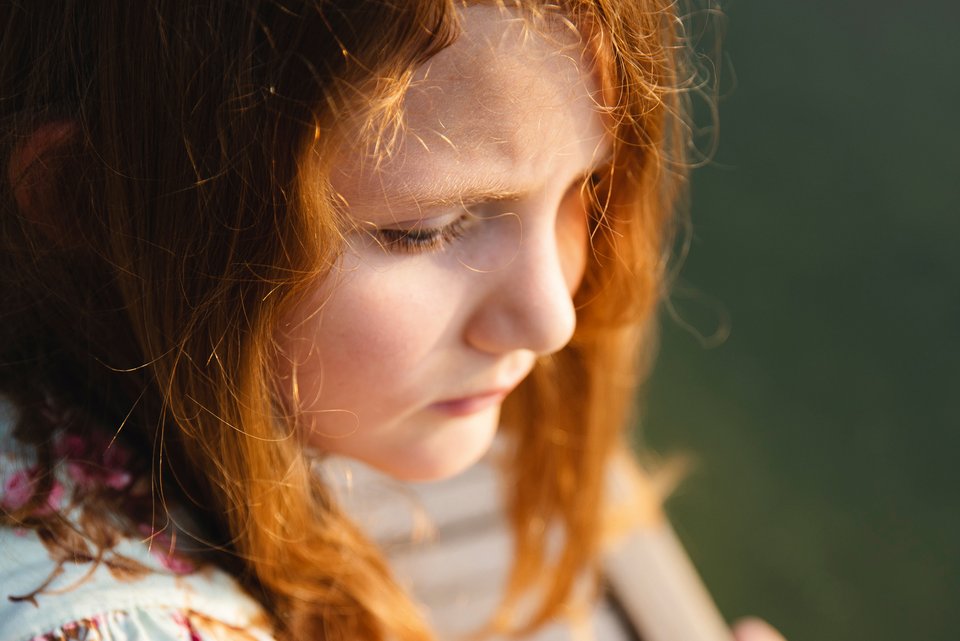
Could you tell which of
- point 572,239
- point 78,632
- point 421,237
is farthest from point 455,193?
point 78,632

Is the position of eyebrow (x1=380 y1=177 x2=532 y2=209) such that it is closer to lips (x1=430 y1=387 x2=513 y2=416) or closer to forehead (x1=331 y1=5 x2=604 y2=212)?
forehead (x1=331 y1=5 x2=604 y2=212)

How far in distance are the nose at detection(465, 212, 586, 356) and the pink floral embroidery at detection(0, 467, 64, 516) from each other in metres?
0.41

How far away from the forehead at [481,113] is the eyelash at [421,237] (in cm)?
5

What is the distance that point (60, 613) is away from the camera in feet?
2.83

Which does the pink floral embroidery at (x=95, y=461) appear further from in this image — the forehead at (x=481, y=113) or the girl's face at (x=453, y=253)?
the forehead at (x=481, y=113)

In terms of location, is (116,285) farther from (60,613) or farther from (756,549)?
(756,549)

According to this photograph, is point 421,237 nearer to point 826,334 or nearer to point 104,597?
point 104,597

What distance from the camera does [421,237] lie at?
2.97 feet

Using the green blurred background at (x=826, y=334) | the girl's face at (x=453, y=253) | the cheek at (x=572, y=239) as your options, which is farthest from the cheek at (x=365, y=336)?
the green blurred background at (x=826, y=334)

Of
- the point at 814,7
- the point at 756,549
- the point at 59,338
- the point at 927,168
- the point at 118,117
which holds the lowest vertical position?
the point at 756,549

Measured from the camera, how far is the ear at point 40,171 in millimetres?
873

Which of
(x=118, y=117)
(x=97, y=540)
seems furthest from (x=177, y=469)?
(x=118, y=117)

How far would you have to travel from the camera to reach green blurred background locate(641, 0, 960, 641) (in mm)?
2266

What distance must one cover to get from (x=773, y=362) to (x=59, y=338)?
2.01m
